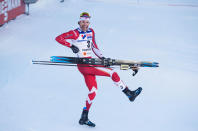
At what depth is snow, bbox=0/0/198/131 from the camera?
530 cm

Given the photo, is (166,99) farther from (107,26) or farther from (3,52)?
(107,26)

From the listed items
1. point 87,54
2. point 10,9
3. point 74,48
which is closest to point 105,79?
point 87,54

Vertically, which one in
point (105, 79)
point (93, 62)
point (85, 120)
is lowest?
point (85, 120)

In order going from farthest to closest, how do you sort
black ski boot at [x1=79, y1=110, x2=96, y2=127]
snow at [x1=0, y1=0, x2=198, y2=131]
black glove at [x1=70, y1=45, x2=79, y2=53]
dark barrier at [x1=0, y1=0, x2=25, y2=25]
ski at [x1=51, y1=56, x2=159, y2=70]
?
1. dark barrier at [x1=0, y1=0, x2=25, y2=25]
2. snow at [x1=0, y1=0, x2=198, y2=131]
3. black ski boot at [x1=79, y1=110, x2=96, y2=127]
4. black glove at [x1=70, y1=45, x2=79, y2=53]
5. ski at [x1=51, y1=56, x2=159, y2=70]

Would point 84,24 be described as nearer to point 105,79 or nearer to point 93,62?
point 93,62

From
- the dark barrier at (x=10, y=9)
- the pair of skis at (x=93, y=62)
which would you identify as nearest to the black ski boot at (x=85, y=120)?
the pair of skis at (x=93, y=62)

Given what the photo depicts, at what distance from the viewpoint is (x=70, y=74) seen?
709 centimetres

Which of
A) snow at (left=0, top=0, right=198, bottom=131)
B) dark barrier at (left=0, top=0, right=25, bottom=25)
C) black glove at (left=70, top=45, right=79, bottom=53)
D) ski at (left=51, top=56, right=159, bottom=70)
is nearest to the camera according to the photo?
ski at (left=51, top=56, right=159, bottom=70)

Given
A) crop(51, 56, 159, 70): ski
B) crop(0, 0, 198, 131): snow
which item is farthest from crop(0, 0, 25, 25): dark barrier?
crop(51, 56, 159, 70): ski

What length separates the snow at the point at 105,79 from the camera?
5.30 meters

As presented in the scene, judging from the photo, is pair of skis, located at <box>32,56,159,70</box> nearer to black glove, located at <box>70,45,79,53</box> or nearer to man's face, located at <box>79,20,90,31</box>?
black glove, located at <box>70,45,79,53</box>

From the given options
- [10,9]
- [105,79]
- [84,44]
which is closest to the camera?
[84,44]

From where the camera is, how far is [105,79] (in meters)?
6.97

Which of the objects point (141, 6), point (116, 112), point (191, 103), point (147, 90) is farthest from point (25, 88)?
point (141, 6)
